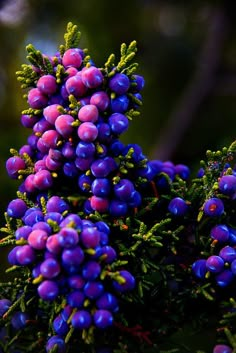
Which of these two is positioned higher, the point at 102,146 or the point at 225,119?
the point at 225,119

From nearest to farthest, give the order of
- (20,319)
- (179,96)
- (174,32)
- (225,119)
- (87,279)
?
(87,279) → (20,319) → (225,119) → (179,96) → (174,32)

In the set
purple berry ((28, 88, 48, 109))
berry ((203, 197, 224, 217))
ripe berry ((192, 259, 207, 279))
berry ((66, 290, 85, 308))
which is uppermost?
purple berry ((28, 88, 48, 109))

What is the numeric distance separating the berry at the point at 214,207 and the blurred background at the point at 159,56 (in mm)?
1556

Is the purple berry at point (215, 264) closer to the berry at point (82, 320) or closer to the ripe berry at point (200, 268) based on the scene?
the ripe berry at point (200, 268)

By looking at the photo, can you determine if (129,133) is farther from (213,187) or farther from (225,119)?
(213,187)

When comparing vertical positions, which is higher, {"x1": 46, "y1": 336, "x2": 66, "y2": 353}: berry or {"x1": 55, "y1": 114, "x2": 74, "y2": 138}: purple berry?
{"x1": 55, "y1": 114, "x2": 74, "y2": 138}: purple berry

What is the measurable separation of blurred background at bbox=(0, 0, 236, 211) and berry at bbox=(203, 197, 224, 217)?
5.10ft

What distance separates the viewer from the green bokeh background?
269 centimetres

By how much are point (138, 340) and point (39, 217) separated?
319mm

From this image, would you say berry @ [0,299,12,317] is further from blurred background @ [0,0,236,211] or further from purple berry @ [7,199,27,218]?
blurred background @ [0,0,236,211]

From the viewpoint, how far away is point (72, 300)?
79 centimetres

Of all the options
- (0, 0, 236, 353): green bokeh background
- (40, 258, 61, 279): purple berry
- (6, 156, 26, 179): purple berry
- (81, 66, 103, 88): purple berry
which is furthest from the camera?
(0, 0, 236, 353): green bokeh background

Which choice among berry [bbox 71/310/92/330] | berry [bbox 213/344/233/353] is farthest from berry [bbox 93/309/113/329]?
berry [bbox 213/344/233/353]

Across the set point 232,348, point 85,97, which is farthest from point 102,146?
point 232,348
